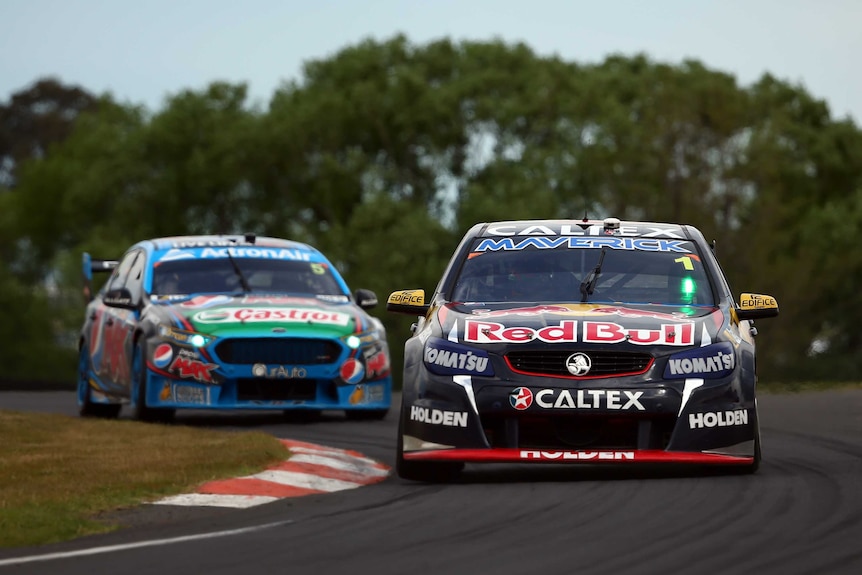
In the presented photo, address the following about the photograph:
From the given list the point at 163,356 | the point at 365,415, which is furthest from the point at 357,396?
the point at 163,356

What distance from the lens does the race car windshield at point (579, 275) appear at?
11328mm

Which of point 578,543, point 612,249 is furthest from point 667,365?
point 578,543

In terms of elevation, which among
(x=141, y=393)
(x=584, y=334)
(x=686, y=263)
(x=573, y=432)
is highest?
(x=686, y=263)

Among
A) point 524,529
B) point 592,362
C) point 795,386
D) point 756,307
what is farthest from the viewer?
point 795,386

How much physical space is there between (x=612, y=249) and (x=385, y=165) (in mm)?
46909

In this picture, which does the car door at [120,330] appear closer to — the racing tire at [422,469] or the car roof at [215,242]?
the car roof at [215,242]

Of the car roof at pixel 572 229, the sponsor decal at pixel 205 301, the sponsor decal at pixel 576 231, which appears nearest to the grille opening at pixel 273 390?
the sponsor decal at pixel 205 301

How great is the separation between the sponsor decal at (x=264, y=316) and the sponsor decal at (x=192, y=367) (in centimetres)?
34

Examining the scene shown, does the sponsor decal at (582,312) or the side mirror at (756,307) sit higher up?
the side mirror at (756,307)

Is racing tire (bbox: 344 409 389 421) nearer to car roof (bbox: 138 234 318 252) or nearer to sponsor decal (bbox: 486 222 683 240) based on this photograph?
car roof (bbox: 138 234 318 252)

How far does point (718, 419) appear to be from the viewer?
34.0 feet

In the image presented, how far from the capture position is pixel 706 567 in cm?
705

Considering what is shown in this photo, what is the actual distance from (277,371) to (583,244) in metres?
4.97

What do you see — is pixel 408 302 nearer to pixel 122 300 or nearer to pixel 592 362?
pixel 592 362
